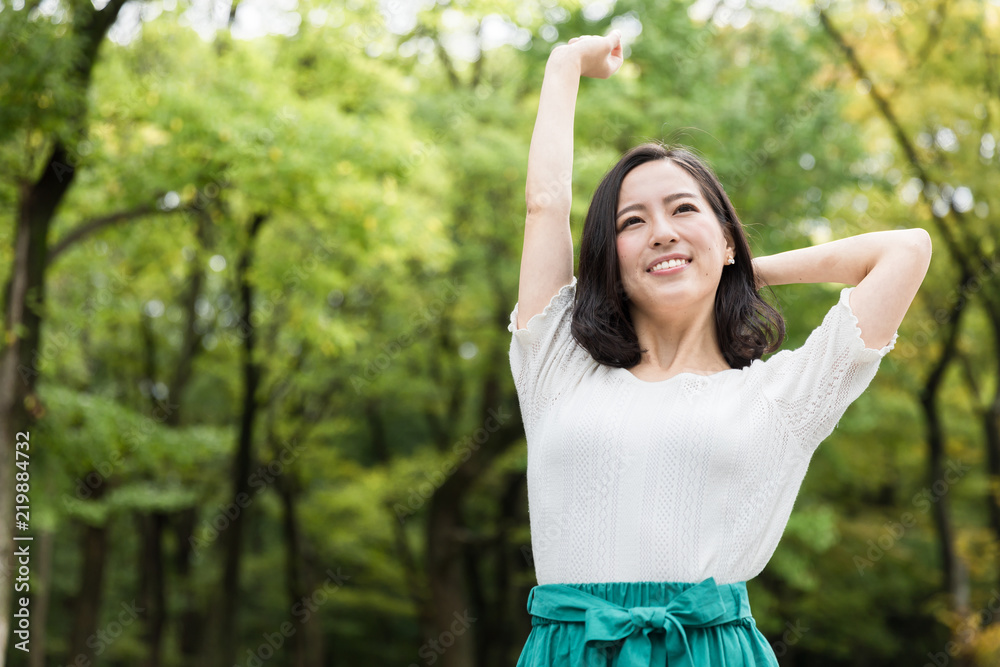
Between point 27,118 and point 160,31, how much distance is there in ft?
11.8

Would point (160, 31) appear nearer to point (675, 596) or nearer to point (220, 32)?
point (220, 32)

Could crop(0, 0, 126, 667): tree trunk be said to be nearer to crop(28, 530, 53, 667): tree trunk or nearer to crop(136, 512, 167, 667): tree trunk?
crop(28, 530, 53, 667): tree trunk

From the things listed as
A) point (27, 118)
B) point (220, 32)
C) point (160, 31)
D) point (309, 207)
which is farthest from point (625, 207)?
point (160, 31)

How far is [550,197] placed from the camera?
207 cm

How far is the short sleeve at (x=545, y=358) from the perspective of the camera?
1.99m

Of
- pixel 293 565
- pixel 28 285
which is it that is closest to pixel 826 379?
pixel 28 285

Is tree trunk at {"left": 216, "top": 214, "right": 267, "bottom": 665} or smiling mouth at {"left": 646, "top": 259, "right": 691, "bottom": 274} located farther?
tree trunk at {"left": 216, "top": 214, "right": 267, "bottom": 665}

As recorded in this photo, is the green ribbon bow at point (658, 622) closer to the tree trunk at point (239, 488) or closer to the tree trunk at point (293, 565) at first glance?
the tree trunk at point (239, 488)

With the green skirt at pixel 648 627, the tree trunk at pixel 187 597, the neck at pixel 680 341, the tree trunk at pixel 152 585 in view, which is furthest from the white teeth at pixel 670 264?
the tree trunk at pixel 187 597

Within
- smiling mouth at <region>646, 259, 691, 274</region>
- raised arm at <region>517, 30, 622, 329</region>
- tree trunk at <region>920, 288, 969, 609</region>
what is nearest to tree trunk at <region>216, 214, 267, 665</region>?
tree trunk at <region>920, 288, 969, 609</region>

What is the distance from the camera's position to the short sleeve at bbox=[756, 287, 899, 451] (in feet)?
6.04

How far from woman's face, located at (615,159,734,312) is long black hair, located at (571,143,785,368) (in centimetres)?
3

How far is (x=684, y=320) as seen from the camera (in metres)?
2.03

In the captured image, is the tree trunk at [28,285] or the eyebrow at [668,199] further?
the tree trunk at [28,285]
